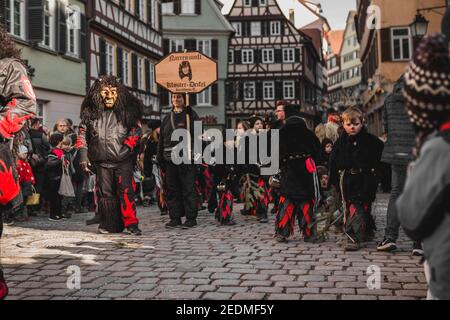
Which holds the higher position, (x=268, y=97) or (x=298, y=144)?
(x=268, y=97)

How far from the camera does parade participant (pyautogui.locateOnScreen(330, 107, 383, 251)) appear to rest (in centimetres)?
637

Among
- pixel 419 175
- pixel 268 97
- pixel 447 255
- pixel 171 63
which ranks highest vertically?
pixel 268 97

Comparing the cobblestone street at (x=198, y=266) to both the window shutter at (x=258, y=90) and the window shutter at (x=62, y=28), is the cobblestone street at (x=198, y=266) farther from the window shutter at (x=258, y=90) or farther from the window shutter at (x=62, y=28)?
the window shutter at (x=258, y=90)

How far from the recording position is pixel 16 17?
16281mm

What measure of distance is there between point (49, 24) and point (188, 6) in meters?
22.0

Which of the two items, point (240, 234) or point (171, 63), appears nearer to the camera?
point (240, 234)

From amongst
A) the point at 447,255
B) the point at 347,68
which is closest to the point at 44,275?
the point at 447,255

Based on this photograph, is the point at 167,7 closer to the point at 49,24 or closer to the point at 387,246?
the point at 49,24

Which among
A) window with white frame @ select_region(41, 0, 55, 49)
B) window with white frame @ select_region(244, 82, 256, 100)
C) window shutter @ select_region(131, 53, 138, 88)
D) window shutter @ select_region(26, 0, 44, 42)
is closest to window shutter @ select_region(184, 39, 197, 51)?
Result: window with white frame @ select_region(244, 82, 256, 100)

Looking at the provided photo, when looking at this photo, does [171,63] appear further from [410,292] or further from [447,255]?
[447,255]

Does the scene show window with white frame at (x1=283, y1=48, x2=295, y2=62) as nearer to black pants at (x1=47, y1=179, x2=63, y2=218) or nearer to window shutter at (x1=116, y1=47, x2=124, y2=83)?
window shutter at (x1=116, y1=47, x2=124, y2=83)

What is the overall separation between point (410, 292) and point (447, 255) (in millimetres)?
2296

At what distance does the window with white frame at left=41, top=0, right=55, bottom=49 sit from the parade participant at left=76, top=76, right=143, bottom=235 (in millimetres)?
11073
